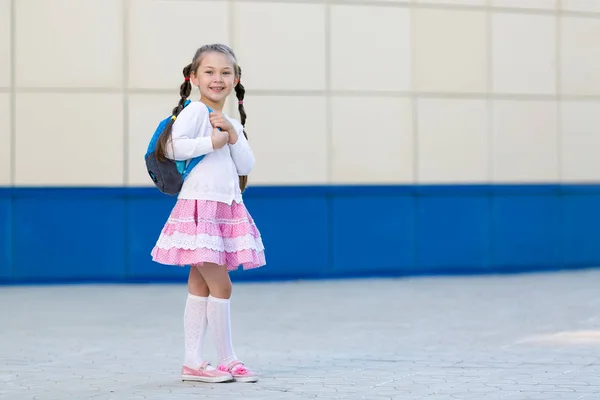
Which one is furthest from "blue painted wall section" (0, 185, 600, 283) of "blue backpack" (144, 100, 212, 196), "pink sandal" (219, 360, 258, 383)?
"pink sandal" (219, 360, 258, 383)

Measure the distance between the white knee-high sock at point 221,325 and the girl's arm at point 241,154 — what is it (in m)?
0.72

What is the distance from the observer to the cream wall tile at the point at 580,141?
13.6 meters

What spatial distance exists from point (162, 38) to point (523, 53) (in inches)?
171

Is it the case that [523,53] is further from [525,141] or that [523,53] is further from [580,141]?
[580,141]

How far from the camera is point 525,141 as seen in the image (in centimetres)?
1334

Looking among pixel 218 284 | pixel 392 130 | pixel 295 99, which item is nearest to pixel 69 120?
pixel 295 99

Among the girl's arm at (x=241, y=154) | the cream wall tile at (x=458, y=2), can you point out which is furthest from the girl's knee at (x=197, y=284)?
the cream wall tile at (x=458, y=2)

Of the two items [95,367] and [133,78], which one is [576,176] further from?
[95,367]

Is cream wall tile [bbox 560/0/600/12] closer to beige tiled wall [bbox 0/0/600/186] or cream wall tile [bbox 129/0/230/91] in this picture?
beige tiled wall [bbox 0/0/600/186]

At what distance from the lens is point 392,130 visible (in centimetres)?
1267

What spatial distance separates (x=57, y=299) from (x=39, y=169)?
1.84m

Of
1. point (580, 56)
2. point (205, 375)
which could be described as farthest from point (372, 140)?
point (205, 375)

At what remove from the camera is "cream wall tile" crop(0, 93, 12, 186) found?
11750mm

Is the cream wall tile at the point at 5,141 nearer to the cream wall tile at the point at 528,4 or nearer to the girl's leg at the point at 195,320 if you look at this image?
the cream wall tile at the point at 528,4
